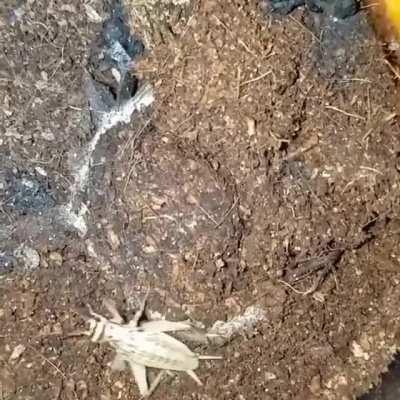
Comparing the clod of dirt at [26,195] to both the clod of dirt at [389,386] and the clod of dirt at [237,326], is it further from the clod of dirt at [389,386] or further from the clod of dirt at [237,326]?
the clod of dirt at [389,386]

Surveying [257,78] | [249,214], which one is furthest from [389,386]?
[257,78]

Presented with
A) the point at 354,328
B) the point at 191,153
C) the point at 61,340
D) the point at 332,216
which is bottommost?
the point at 354,328

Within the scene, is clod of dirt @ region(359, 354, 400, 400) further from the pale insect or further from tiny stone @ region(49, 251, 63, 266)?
tiny stone @ region(49, 251, 63, 266)

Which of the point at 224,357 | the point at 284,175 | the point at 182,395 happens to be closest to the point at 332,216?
the point at 284,175

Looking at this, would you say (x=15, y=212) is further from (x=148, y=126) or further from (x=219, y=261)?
(x=219, y=261)

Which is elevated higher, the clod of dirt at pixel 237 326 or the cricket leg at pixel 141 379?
the cricket leg at pixel 141 379

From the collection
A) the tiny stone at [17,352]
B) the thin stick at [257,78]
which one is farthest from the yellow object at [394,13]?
the tiny stone at [17,352]

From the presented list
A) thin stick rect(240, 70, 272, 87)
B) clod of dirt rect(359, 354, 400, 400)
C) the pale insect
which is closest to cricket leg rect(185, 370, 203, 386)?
the pale insect
